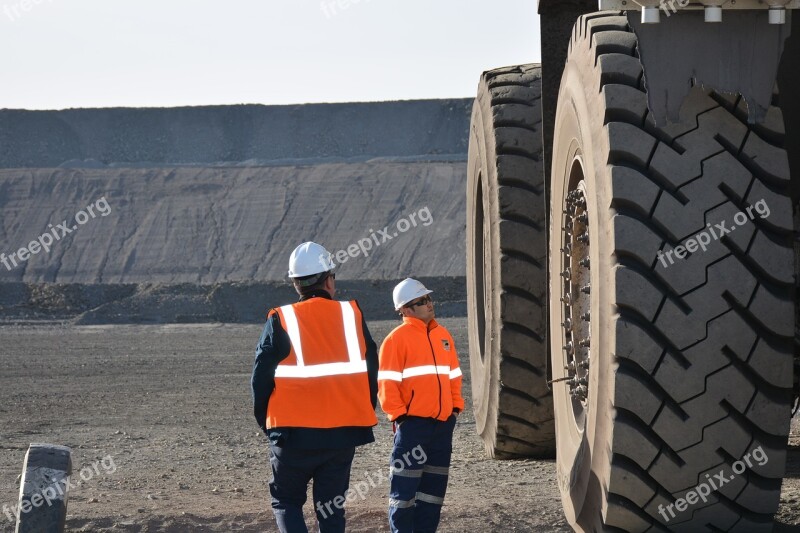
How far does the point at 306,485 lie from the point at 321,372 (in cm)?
47

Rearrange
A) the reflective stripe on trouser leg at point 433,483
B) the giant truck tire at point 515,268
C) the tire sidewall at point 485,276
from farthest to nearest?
the tire sidewall at point 485,276
the giant truck tire at point 515,268
the reflective stripe on trouser leg at point 433,483

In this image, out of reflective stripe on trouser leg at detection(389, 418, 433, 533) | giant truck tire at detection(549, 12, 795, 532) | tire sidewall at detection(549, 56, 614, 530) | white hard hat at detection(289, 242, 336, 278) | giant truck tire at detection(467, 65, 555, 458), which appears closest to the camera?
giant truck tire at detection(549, 12, 795, 532)

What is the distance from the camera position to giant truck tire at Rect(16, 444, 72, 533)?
5.25m

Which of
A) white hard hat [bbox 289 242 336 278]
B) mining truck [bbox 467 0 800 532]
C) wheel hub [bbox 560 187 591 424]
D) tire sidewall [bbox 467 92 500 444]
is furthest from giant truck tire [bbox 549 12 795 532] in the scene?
tire sidewall [bbox 467 92 500 444]

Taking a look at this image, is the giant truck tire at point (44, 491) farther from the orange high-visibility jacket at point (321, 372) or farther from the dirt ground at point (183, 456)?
the orange high-visibility jacket at point (321, 372)

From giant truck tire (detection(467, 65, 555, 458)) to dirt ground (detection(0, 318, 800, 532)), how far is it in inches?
13.0

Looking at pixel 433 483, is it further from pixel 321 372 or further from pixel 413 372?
pixel 321 372

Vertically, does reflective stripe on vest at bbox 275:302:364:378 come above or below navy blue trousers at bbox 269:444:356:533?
above

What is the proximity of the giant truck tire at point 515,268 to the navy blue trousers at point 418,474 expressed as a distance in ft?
3.90

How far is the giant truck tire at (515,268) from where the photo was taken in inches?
259

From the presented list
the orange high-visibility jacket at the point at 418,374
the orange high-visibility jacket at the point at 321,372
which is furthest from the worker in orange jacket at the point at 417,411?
the orange high-visibility jacket at the point at 321,372

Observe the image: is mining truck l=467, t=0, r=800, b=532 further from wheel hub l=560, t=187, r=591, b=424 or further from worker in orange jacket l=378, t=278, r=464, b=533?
worker in orange jacket l=378, t=278, r=464, b=533

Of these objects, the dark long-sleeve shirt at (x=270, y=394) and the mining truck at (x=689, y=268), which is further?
the dark long-sleeve shirt at (x=270, y=394)

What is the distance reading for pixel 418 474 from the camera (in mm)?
5320
